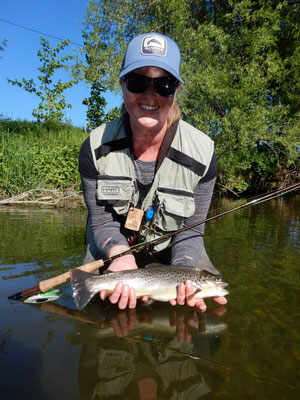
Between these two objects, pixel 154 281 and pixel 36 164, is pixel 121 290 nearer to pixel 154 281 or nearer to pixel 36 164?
pixel 154 281

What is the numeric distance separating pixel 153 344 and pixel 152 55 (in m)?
2.10

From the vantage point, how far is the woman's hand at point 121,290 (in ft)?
7.69

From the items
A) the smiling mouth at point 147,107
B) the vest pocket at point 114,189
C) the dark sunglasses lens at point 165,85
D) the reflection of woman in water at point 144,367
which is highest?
the dark sunglasses lens at point 165,85

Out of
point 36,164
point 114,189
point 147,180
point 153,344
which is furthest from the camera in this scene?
point 36,164

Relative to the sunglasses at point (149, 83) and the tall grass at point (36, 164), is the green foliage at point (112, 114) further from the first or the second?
the sunglasses at point (149, 83)

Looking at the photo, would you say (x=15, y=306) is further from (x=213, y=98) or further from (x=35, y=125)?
(x=35, y=125)

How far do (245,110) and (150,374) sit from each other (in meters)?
13.2

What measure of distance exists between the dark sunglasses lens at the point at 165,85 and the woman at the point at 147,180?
9 centimetres

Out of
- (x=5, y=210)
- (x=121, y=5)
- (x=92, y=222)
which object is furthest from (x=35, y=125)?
(x=92, y=222)

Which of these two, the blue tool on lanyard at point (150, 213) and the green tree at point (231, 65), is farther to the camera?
the green tree at point (231, 65)

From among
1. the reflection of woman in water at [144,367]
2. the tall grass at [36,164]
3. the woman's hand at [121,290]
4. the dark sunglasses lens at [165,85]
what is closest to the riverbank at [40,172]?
the tall grass at [36,164]

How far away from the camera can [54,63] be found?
1382 cm

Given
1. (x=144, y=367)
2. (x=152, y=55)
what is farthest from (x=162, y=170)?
(x=144, y=367)

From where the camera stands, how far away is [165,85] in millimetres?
2420
